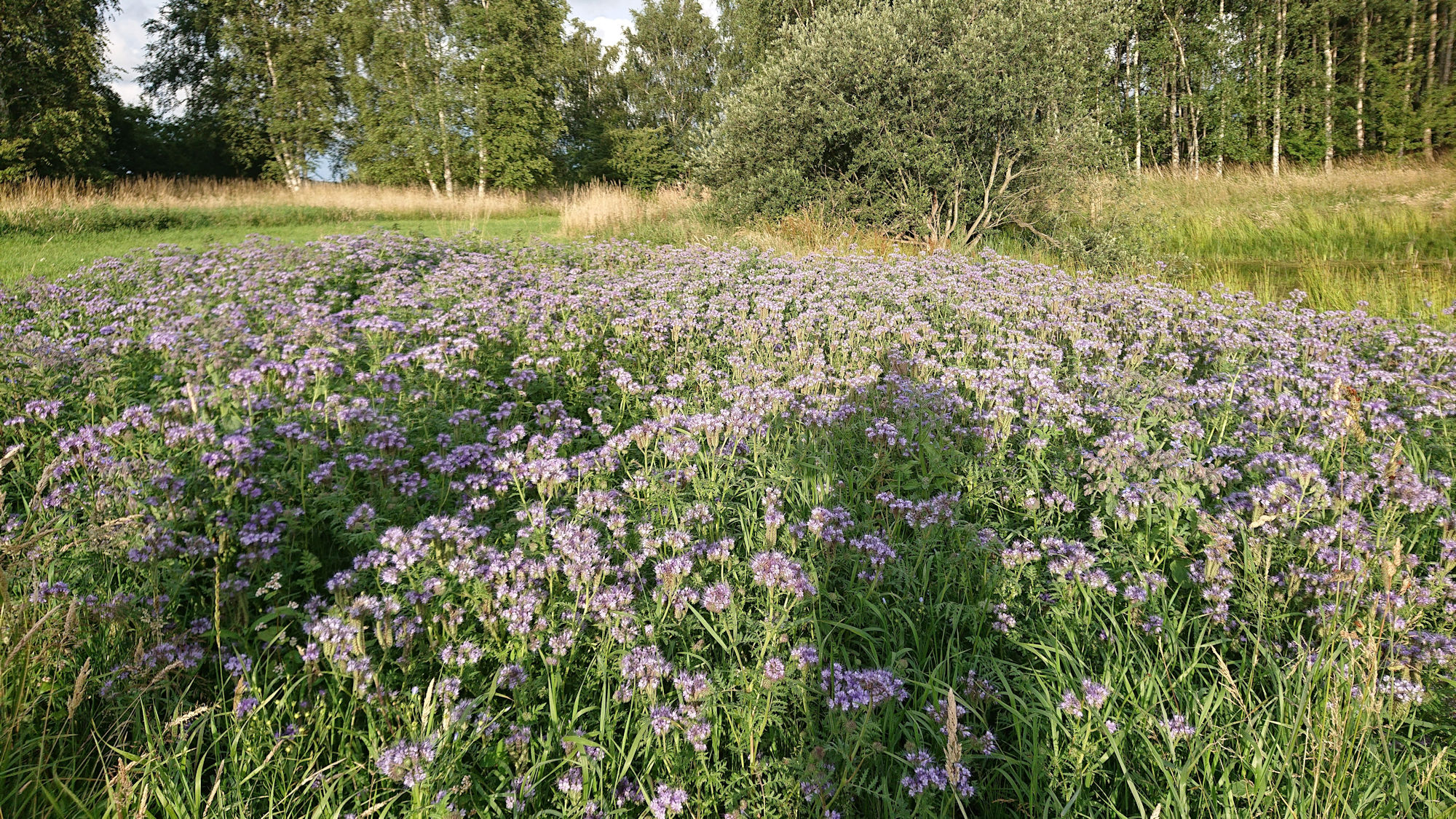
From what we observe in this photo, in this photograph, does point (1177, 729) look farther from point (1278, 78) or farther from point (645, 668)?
point (1278, 78)

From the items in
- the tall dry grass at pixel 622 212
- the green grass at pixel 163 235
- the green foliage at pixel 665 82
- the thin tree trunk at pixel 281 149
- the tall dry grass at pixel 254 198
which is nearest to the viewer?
the green grass at pixel 163 235

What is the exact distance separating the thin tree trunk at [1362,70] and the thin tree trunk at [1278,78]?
239 cm

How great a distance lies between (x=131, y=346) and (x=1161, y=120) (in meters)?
40.9

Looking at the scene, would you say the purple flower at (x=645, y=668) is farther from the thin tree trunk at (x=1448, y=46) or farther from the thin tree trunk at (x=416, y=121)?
the thin tree trunk at (x=1448, y=46)

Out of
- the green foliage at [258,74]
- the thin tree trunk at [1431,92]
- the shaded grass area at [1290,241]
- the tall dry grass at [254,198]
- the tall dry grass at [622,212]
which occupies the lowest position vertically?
the shaded grass area at [1290,241]

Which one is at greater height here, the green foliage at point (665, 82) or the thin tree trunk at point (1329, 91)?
the green foliage at point (665, 82)

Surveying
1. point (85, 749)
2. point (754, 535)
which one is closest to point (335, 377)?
point (85, 749)

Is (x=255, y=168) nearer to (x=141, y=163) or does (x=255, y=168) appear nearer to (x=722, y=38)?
(x=141, y=163)

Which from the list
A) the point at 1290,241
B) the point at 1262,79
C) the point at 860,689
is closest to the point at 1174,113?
the point at 1262,79

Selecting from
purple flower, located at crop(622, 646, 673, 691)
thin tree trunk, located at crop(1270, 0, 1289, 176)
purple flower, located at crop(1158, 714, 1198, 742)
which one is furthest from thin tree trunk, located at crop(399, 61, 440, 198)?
thin tree trunk, located at crop(1270, 0, 1289, 176)

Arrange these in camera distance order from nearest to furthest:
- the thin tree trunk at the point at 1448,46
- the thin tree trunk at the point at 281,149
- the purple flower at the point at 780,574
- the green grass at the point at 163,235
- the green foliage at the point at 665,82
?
the purple flower at the point at 780,574, the green grass at the point at 163,235, the thin tree trunk at the point at 1448,46, the thin tree trunk at the point at 281,149, the green foliage at the point at 665,82

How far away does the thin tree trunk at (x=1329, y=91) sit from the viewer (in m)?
26.7

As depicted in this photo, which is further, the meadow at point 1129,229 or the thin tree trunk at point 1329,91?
the thin tree trunk at point 1329,91

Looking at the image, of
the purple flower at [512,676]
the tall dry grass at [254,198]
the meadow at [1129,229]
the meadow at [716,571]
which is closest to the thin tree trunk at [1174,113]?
the meadow at [1129,229]
